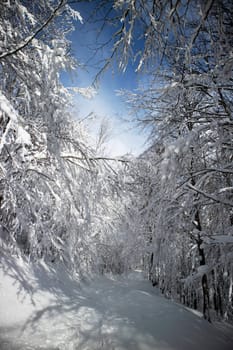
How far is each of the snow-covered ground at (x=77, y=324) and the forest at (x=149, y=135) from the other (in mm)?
870

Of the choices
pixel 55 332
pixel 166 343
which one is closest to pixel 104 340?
pixel 55 332

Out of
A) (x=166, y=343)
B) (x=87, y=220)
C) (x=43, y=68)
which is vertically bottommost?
(x=166, y=343)

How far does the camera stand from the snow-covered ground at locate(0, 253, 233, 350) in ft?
9.37

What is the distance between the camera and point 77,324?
11.5 ft

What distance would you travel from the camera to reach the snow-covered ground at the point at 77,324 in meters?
2.86

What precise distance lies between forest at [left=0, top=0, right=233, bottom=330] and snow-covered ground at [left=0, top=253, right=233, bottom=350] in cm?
87

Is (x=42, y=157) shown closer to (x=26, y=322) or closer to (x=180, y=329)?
(x=26, y=322)

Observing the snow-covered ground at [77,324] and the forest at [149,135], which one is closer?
the forest at [149,135]

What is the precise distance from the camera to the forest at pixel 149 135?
1.95 m

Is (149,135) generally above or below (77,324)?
above

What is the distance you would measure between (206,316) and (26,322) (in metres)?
5.33

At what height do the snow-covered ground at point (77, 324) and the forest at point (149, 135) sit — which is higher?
the forest at point (149, 135)

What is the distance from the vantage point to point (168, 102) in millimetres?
3709

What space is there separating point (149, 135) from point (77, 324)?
4.26m
